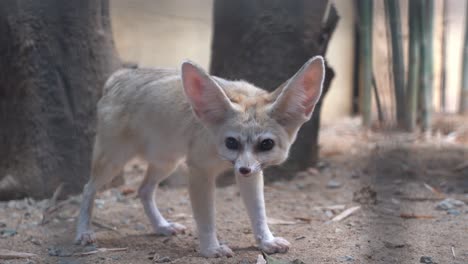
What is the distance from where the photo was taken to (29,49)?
4.46 m

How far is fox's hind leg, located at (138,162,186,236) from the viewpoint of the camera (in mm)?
3990

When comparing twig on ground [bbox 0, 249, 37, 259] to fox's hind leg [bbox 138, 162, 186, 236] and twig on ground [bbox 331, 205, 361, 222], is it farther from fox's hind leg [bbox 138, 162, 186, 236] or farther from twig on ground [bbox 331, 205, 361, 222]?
twig on ground [bbox 331, 205, 361, 222]

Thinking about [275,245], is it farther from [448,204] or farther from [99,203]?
[99,203]

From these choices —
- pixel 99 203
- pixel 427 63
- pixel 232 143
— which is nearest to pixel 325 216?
pixel 232 143

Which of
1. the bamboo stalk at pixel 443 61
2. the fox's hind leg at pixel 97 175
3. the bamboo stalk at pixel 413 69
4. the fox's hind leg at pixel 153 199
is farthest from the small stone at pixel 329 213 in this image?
the bamboo stalk at pixel 443 61

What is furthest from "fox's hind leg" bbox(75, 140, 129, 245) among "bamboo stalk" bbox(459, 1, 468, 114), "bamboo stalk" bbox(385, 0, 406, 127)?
"bamboo stalk" bbox(459, 1, 468, 114)

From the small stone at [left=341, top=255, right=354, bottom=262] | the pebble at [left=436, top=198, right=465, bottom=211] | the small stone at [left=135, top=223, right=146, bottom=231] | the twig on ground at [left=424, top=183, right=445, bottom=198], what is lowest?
the small stone at [left=135, top=223, right=146, bottom=231]

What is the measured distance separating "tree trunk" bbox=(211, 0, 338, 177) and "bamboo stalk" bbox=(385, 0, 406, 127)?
20.3 inches

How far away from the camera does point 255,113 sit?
3.23 m

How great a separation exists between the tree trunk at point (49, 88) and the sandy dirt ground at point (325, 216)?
229mm

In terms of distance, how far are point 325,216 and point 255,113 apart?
4.10ft

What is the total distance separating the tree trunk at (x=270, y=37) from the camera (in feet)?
16.4

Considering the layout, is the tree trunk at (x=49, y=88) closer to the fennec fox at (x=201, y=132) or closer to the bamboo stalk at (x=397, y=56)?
the fennec fox at (x=201, y=132)

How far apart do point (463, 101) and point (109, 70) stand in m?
4.55
